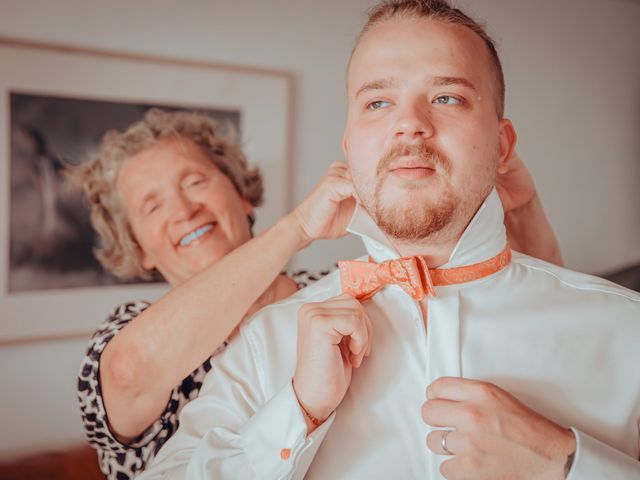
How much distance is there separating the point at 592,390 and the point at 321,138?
1.69 meters

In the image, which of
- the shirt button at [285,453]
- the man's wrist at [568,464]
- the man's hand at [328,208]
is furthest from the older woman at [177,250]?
the man's wrist at [568,464]

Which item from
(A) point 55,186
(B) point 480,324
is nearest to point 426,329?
(B) point 480,324

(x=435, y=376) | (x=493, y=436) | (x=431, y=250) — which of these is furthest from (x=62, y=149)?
(x=493, y=436)

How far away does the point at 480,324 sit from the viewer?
1.03m

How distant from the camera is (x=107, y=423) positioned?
125 centimetres

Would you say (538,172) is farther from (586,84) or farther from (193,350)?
(193,350)

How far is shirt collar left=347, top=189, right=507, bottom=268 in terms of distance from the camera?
→ 1.04 m

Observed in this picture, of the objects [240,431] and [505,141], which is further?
[505,141]

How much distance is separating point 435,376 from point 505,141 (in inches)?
20.6

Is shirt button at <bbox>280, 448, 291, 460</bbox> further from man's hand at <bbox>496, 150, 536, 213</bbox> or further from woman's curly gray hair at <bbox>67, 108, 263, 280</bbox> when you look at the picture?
woman's curly gray hair at <bbox>67, 108, 263, 280</bbox>

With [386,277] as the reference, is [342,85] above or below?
above

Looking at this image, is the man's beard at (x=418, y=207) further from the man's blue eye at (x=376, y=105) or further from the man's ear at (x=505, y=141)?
the man's ear at (x=505, y=141)

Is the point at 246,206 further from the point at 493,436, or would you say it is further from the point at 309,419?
the point at 493,436

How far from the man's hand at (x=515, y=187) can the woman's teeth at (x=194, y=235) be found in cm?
82
